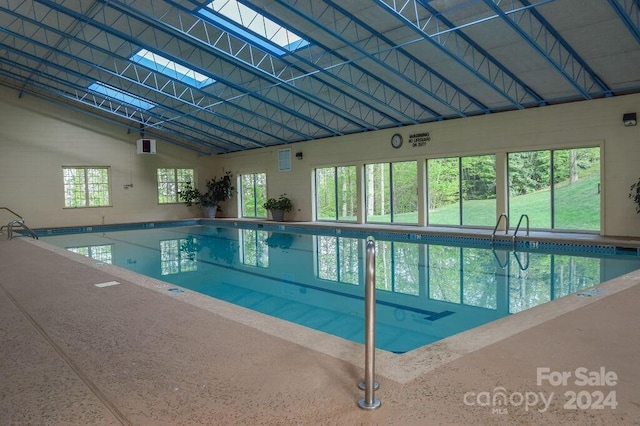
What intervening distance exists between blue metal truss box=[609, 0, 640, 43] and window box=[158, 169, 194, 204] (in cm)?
1404

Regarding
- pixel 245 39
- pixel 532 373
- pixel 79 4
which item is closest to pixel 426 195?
pixel 245 39

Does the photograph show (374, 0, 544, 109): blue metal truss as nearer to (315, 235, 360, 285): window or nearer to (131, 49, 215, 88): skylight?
(315, 235, 360, 285): window

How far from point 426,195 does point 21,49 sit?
9777 mm

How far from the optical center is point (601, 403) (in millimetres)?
1833

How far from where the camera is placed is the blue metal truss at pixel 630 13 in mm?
5754

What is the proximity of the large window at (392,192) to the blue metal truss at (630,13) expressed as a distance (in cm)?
604

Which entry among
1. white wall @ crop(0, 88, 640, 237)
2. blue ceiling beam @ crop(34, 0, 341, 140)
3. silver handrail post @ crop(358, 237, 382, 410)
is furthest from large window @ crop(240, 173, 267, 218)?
silver handrail post @ crop(358, 237, 382, 410)

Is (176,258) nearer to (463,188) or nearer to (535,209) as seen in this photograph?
(463,188)

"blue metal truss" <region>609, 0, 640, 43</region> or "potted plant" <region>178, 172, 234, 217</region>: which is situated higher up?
"blue metal truss" <region>609, 0, 640, 43</region>

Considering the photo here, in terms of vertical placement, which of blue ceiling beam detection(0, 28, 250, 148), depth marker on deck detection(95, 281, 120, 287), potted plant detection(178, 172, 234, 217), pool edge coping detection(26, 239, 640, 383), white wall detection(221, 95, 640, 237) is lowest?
pool edge coping detection(26, 239, 640, 383)

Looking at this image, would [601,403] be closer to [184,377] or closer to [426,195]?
[184,377]

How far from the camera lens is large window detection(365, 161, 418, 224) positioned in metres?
12.1

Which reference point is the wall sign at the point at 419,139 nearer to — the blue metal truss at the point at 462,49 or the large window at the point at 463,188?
the large window at the point at 463,188

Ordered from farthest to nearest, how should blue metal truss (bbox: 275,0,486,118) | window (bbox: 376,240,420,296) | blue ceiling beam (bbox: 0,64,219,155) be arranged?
blue ceiling beam (bbox: 0,64,219,155), blue metal truss (bbox: 275,0,486,118), window (bbox: 376,240,420,296)
